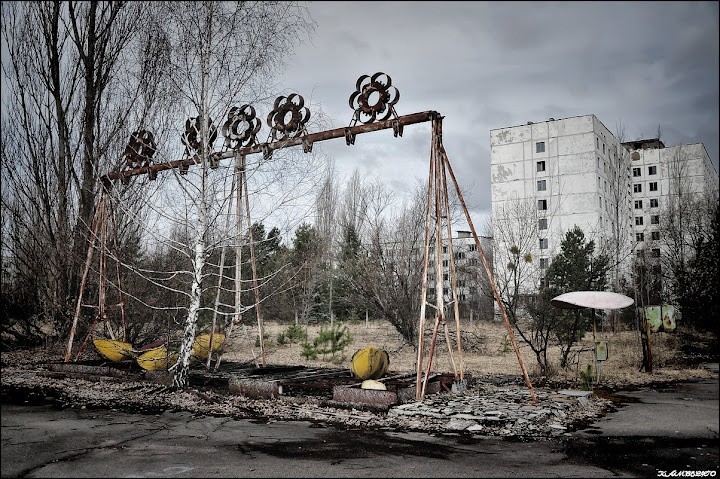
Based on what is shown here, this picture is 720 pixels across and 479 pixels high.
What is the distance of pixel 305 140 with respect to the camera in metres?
8.96

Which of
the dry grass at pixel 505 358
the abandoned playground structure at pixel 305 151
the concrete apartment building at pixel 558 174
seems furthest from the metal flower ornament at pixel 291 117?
the concrete apartment building at pixel 558 174

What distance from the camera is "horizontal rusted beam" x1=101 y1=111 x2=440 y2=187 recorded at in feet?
26.3

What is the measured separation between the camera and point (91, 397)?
27.0 feet

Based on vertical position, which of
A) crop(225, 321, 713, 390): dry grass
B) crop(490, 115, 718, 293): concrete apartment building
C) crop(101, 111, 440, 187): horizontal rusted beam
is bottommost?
crop(225, 321, 713, 390): dry grass

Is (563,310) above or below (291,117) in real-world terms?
below

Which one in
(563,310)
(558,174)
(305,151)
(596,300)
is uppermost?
(558,174)

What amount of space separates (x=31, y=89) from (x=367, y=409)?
13208 mm

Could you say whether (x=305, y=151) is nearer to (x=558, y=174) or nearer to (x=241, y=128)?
(x=241, y=128)

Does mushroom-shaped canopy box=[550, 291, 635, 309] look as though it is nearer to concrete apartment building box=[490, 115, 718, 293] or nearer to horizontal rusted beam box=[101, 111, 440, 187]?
horizontal rusted beam box=[101, 111, 440, 187]

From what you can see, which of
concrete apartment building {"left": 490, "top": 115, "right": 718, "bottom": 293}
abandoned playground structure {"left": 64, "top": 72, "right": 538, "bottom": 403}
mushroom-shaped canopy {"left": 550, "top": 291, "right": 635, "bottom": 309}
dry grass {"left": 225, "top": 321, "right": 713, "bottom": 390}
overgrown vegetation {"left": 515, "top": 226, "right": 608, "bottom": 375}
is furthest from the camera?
concrete apartment building {"left": 490, "top": 115, "right": 718, "bottom": 293}

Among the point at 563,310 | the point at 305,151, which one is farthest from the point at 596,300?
the point at 305,151

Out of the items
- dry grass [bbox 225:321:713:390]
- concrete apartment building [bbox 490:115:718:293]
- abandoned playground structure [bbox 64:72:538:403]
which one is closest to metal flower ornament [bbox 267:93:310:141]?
abandoned playground structure [bbox 64:72:538:403]

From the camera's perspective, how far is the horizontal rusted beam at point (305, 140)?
802cm

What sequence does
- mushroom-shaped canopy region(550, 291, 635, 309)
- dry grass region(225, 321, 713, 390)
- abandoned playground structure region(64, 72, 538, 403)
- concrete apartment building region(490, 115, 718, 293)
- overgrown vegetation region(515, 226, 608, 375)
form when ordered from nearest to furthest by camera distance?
abandoned playground structure region(64, 72, 538, 403)
mushroom-shaped canopy region(550, 291, 635, 309)
dry grass region(225, 321, 713, 390)
overgrown vegetation region(515, 226, 608, 375)
concrete apartment building region(490, 115, 718, 293)
